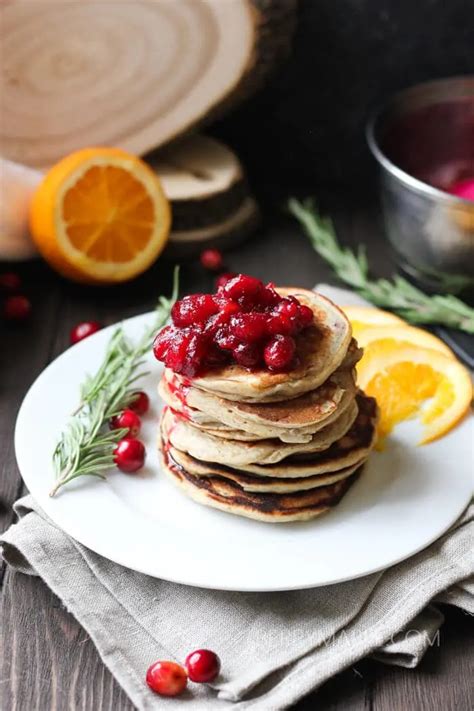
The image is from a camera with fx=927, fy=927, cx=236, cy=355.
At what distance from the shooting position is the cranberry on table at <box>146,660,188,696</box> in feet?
7.32

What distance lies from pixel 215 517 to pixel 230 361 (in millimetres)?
447

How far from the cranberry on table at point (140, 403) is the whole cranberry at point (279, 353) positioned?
67cm

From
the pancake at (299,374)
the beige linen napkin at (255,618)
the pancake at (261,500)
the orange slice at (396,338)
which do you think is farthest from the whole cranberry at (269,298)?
the beige linen napkin at (255,618)

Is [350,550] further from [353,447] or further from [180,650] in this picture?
[180,650]

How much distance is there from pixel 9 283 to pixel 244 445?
70.9 inches

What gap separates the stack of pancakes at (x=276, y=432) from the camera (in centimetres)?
244

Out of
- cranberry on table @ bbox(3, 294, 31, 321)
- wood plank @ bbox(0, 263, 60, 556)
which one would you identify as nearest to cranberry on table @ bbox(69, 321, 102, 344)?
wood plank @ bbox(0, 263, 60, 556)

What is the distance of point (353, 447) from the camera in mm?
2609

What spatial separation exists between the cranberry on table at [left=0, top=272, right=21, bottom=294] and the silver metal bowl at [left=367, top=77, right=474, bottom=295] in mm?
1580

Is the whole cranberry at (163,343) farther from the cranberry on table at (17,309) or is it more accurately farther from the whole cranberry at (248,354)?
the cranberry on table at (17,309)

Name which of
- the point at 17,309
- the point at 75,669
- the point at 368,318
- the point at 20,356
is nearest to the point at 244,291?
the point at 368,318

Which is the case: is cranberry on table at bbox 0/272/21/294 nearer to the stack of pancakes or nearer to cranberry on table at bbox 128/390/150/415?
cranberry on table at bbox 128/390/150/415

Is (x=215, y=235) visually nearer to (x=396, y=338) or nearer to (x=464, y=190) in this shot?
(x=464, y=190)

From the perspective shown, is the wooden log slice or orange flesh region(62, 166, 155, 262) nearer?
orange flesh region(62, 166, 155, 262)
